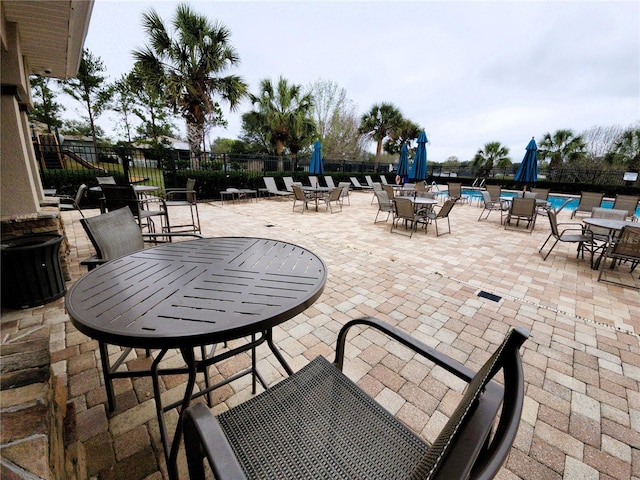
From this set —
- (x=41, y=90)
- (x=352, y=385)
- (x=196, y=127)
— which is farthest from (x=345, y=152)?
(x=352, y=385)

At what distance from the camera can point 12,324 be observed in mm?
2070

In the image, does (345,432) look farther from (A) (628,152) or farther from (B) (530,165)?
(A) (628,152)

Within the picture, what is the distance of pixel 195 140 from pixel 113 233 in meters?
9.18

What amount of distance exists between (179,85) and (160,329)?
9.89 m

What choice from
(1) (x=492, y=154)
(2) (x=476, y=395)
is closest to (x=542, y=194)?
(2) (x=476, y=395)

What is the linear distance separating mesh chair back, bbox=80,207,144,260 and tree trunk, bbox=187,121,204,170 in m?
8.32

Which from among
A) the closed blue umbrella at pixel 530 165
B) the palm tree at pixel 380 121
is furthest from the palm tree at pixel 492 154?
the closed blue umbrella at pixel 530 165

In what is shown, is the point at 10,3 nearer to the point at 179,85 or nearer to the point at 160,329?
the point at 160,329

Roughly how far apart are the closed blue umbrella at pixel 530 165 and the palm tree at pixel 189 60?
10.0 metres

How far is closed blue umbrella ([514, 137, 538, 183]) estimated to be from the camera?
28.7 feet

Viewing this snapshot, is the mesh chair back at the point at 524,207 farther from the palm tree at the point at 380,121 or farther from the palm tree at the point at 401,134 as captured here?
the palm tree at the point at 401,134

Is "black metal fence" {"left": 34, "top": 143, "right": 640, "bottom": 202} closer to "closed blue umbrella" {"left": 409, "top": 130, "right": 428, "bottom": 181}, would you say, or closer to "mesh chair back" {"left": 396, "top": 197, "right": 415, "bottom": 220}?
"closed blue umbrella" {"left": 409, "top": 130, "right": 428, "bottom": 181}

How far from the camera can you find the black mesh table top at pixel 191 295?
0.87 meters

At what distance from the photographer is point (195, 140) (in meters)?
9.59
